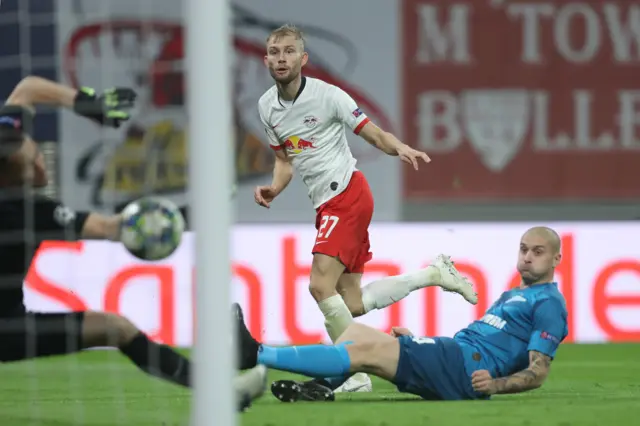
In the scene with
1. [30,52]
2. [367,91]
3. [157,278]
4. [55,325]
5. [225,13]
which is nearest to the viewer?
[225,13]

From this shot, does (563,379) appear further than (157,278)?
No

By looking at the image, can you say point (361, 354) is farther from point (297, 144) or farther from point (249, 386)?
point (297, 144)

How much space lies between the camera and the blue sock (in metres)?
5.11

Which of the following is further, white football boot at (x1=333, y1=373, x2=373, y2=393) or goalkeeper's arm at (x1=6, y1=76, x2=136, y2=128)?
white football boot at (x1=333, y1=373, x2=373, y2=393)

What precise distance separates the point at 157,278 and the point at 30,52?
2.42 metres

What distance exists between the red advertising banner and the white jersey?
483 cm

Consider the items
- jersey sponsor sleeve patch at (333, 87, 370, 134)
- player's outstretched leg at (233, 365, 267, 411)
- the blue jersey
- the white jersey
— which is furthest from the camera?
the white jersey

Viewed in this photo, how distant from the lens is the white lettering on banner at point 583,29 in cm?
1146

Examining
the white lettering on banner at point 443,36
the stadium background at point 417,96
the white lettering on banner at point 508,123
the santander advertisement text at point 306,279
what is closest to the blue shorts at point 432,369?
the santander advertisement text at point 306,279

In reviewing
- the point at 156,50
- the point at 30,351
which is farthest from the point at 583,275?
the point at 30,351

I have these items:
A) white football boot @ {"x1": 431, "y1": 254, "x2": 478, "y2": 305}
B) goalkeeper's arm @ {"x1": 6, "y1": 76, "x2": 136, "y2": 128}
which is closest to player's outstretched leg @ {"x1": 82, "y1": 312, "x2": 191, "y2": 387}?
goalkeeper's arm @ {"x1": 6, "y1": 76, "x2": 136, "y2": 128}

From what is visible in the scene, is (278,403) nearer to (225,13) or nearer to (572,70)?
(225,13)

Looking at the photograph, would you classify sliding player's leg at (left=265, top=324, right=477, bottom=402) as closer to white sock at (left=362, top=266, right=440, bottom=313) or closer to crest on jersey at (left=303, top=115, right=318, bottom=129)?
white sock at (left=362, top=266, right=440, bottom=313)

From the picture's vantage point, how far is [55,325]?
4980 millimetres
